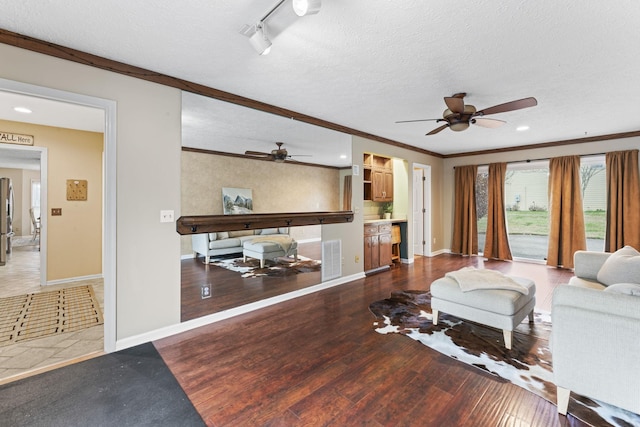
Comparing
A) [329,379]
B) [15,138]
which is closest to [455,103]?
[329,379]

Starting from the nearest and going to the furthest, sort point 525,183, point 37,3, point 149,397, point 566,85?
point 37,3 < point 149,397 < point 566,85 < point 525,183

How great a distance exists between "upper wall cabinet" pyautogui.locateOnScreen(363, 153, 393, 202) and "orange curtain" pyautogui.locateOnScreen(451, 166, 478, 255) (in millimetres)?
2133

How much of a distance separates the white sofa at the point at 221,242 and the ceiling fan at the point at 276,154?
0.94 metres

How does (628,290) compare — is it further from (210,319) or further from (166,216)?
(166,216)

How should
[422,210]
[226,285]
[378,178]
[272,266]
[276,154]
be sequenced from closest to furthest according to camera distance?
1. [226,285]
2. [276,154]
3. [272,266]
4. [378,178]
5. [422,210]

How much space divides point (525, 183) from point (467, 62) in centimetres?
497

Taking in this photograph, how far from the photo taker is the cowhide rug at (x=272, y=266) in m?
3.45

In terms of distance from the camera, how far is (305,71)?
8.70 feet

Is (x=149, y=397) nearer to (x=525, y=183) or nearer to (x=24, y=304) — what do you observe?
(x=24, y=304)

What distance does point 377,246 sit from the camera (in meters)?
5.35

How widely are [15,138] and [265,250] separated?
412 centimetres

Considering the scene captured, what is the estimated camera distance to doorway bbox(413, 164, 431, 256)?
6828 millimetres

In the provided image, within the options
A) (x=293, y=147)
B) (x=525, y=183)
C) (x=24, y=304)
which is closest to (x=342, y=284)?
(x=293, y=147)

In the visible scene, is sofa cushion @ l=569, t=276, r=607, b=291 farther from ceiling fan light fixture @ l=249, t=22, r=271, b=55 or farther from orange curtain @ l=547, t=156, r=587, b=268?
ceiling fan light fixture @ l=249, t=22, r=271, b=55
